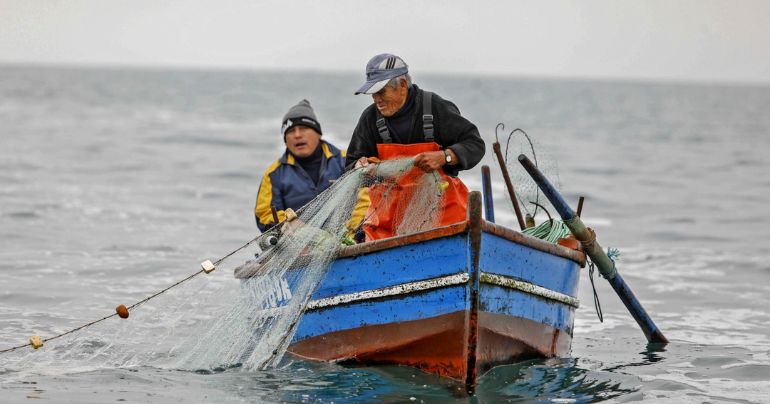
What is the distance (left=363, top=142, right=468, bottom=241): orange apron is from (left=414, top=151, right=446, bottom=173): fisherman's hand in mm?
174

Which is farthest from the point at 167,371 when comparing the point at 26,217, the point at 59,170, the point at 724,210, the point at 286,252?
Result: the point at 59,170

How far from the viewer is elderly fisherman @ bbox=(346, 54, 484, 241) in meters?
6.90

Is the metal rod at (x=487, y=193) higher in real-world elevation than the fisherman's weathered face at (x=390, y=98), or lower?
lower

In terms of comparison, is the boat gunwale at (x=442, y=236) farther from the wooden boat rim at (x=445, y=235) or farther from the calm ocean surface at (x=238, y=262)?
the calm ocean surface at (x=238, y=262)

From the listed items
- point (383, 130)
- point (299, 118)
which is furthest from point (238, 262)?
point (383, 130)

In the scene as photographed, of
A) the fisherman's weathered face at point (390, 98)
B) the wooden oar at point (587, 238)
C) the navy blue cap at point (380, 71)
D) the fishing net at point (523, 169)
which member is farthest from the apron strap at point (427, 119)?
the fishing net at point (523, 169)

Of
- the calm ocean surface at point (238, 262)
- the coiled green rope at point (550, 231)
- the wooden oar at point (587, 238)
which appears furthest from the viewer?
the coiled green rope at point (550, 231)

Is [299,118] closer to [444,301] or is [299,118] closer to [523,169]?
[523,169]

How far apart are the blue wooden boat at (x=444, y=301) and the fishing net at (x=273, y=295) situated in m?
0.16

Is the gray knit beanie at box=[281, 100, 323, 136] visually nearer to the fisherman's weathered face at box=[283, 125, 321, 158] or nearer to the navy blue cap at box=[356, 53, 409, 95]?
the fisherman's weathered face at box=[283, 125, 321, 158]

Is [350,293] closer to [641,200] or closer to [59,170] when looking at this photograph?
[641,200]

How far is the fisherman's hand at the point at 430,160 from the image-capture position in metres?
6.77

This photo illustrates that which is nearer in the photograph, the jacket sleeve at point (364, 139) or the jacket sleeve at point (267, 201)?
the jacket sleeve at point (364, 139)

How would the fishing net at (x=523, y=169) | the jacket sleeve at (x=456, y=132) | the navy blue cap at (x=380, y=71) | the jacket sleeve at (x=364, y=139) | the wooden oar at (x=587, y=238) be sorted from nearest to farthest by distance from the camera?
1. the navy blue cap at (x=380, y=71)
2. the jacket sleeve at (x=456, y=132)
3. the jacket sleeve at (x=364, y=139)
4. the wooden oar at (x=587, y=238)
5. the fishing net at (x=523, y=169)
